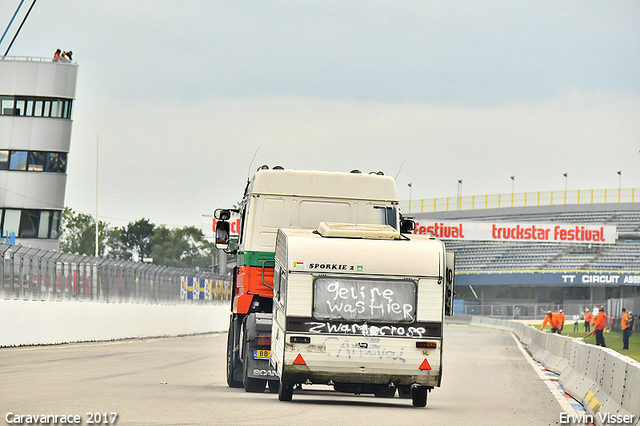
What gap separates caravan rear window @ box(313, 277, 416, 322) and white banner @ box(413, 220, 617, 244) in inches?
2385

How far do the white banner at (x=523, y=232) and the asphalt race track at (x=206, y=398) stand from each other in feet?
166

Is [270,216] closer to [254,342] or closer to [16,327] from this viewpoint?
[254,342]

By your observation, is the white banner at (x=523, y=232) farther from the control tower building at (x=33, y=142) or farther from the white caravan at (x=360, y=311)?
the white caravan at (x=360, y=311)

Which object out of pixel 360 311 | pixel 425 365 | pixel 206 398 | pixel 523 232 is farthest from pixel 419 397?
pixel 523 232

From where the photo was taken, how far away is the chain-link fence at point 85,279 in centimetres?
2869

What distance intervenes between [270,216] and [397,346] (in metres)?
3.18

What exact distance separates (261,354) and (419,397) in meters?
2.48

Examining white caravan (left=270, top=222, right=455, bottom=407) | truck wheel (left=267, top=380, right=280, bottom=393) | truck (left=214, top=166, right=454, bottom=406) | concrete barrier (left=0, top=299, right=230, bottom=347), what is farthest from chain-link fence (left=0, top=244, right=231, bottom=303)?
white caravan (left=270, top=222, right=455, bottom=407)

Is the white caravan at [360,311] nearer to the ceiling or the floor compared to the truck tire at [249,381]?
nearer to the ceiling

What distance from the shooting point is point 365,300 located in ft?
46.1

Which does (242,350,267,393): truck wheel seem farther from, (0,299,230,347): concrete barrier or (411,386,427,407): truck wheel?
(0,299,230,347): concrete barrier

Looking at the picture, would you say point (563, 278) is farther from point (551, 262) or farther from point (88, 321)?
point (88, 321)

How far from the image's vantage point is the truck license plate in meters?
15.4

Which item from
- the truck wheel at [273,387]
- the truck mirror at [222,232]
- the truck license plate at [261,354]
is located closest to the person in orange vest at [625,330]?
the truck wheel at [273,387]
